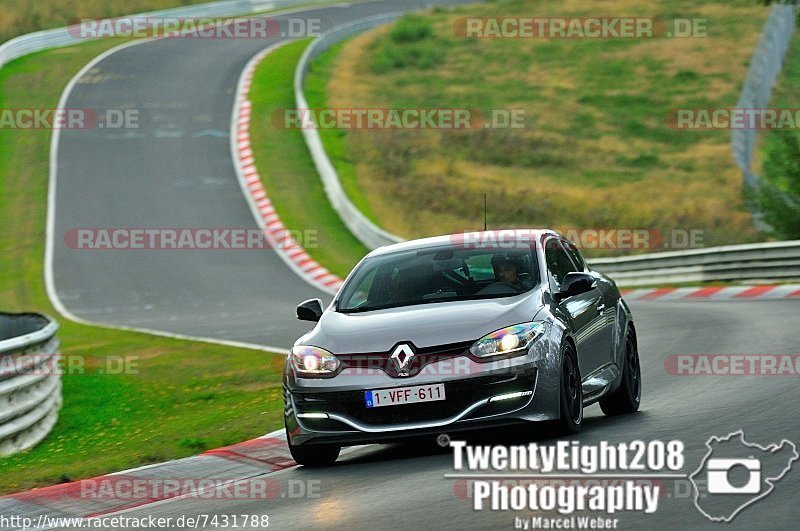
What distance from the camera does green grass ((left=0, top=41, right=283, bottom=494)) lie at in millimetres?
11766

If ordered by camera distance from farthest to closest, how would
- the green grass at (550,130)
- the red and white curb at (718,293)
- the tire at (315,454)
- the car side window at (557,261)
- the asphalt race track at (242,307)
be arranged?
1. the green grass at (550,130)
2. the red and white curb at (718,293)
3. the car side window at (557,261)
4. the tire at (315,454)
5. the asphalt race track at (242,307)

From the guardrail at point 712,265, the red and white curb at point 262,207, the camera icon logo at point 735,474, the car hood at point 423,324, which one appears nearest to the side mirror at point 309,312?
the car hood at point 423,324

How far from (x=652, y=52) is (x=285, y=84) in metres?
17.9

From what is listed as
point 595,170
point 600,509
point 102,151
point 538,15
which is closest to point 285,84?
point 102,151

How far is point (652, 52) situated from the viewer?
2283 inches

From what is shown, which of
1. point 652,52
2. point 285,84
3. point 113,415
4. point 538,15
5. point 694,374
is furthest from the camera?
point 538,15

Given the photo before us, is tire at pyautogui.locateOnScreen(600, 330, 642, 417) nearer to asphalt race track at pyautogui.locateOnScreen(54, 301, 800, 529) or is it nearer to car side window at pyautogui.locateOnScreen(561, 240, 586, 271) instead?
asphalt race track at pyautogui.locateOnScreen(54, 301, 800, 529)

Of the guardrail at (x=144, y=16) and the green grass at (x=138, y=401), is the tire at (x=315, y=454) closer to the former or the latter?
the green grass at (x=138, y=401)

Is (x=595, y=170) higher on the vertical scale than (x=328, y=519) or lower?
lower

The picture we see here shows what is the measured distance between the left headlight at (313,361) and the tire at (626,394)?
2.45 m

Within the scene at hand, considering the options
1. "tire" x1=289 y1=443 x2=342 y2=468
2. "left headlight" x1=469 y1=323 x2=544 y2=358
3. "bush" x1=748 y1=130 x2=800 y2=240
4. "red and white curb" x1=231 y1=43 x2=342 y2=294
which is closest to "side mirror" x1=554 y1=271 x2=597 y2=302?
"left headlight" x1=469 y1=323 x2=544 y2=358

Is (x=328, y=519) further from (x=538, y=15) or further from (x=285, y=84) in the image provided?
(x=538, y=15)

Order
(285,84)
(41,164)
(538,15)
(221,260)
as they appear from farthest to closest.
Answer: (538,15) < (285,84) < (41,164) < (221,260)

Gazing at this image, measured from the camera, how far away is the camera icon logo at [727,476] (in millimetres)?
7801
